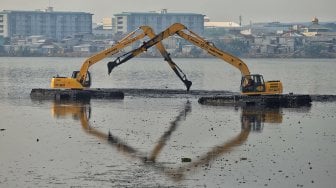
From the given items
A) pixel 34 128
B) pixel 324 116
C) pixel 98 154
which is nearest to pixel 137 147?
pixel 98 154

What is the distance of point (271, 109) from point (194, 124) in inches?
504

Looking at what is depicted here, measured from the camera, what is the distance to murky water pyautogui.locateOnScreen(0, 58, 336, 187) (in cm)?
4066

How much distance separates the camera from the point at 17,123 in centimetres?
6238

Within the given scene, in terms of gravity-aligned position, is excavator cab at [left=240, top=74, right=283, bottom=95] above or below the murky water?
above

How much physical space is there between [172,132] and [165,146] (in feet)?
23.9

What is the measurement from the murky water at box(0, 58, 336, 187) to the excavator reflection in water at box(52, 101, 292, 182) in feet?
0.16

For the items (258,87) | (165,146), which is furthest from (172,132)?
(258,87)

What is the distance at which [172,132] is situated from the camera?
5800 centimetres

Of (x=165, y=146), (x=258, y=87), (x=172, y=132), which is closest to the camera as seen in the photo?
(x=165, y=146)

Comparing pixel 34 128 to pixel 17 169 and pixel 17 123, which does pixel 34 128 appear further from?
pixel 17 169

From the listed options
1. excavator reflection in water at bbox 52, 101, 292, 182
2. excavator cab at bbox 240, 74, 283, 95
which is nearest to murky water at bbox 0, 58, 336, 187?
excavator reflection in water at bbox 52, 101, 292, 182

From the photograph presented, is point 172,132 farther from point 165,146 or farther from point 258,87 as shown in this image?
point 258,87

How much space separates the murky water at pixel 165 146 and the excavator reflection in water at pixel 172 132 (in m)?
0.05

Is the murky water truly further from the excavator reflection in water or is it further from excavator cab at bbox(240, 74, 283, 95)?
excavator cab at bbox(240, 74, 283, 95)
